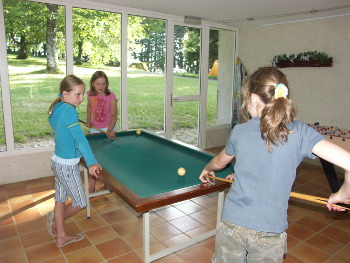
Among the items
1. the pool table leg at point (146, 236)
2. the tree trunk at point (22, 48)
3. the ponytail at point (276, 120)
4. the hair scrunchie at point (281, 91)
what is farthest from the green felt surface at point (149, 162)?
the tree trunk at point (22, 48)

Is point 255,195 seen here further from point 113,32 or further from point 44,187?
point 113,32

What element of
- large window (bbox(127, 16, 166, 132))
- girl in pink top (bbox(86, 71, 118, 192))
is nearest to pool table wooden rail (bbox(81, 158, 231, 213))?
girl in pink top (bbox(86, 71, 118, 192))

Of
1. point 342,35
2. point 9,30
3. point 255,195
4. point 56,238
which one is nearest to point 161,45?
point 9,30

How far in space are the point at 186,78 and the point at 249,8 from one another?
68.5 inches

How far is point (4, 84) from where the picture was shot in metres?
3.62

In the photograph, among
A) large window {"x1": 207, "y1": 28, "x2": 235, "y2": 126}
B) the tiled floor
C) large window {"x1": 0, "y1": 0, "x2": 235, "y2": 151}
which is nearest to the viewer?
the tiled floor

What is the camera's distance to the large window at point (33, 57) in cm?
429

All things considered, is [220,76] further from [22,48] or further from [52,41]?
[22,48]

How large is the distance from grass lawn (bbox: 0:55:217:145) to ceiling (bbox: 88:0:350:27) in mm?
1140

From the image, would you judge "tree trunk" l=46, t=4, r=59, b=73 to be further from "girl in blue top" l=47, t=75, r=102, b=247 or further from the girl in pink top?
"girl in blue top" l=47, t=75, r=102, b=247

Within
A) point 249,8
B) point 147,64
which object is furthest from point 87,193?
point 249,8

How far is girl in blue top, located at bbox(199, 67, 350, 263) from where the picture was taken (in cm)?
119

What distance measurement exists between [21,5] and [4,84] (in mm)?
1481

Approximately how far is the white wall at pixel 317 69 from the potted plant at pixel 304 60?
110 mm
